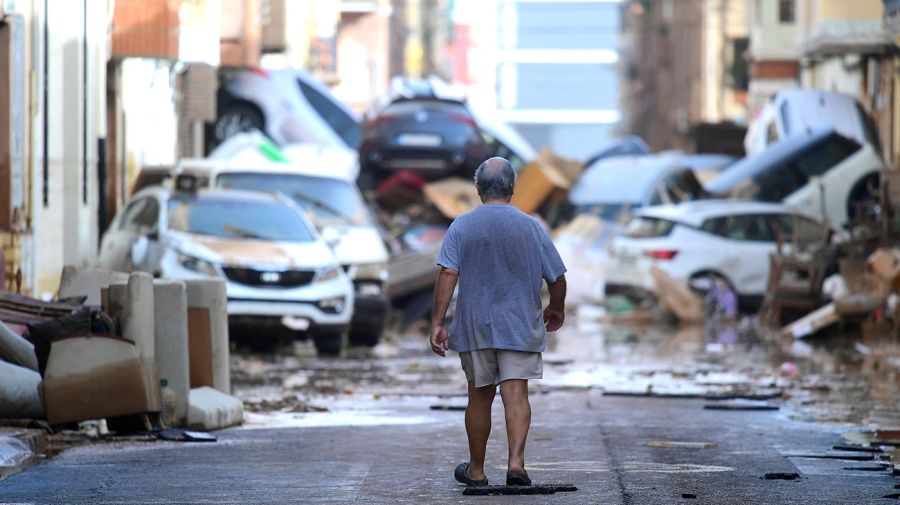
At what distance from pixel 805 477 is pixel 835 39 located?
1128 inches

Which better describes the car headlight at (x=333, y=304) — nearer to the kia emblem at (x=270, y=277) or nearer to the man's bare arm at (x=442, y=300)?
the kia emblem at (x=270, y=277)

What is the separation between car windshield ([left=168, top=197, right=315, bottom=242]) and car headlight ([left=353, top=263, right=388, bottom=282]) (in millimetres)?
1230

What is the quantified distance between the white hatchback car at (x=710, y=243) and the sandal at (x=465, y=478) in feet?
64.4

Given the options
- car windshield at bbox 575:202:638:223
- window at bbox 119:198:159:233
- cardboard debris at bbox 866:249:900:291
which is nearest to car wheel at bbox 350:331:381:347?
window at bbox 119:198:159:233

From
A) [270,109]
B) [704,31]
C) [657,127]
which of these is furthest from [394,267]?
[657,127]

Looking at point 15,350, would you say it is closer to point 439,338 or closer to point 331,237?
point 439,338

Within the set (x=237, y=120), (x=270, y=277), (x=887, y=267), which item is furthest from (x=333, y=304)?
(x=237, y=120)

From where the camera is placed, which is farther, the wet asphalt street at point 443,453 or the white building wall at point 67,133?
the white building wall at point 67,133

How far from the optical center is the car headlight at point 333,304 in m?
20.1

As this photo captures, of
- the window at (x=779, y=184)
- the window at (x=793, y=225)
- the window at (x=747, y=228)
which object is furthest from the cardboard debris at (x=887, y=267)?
the window at (x=779, y=184)

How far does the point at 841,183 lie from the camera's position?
32500 millimetres

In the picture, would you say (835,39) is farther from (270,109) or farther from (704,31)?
(704,31)

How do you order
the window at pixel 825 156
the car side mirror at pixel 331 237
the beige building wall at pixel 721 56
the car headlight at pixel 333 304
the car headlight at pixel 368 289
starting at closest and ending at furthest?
the car headlight at pixel 333 304 < the car side mirror at pixel 331 237 < the car headlight at pixel 368 289 < the window at pixel 825 156 < the beige building wall at pixel 721 56

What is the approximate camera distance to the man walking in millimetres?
8711
